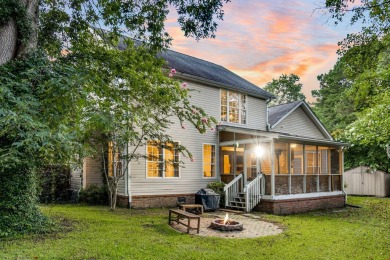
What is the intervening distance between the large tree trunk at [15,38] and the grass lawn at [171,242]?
4227 millimetres

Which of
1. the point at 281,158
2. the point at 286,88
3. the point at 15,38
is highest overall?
the point at 286,88

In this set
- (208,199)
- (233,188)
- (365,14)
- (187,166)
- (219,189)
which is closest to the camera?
(365,14)

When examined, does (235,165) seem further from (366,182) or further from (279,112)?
(366,182)

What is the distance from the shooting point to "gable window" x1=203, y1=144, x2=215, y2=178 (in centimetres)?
1477

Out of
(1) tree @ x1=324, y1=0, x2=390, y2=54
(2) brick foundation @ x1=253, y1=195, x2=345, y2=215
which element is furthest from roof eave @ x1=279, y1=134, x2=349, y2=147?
(1) tree @ x1=324, y1=0, x2=390, y2=54

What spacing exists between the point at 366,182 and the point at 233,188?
1227 cm

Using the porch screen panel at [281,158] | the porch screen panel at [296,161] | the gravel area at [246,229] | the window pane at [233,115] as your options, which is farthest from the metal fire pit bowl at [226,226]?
the porch screen panel at [296,161]

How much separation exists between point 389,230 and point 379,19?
611 centimetres

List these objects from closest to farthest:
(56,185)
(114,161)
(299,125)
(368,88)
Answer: (368,88), (114,161), (56,185), (299,125)

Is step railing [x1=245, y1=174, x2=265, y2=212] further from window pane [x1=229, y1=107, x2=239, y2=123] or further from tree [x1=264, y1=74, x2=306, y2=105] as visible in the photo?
tree [x1=264, y1=74, x2=306, y2=105]

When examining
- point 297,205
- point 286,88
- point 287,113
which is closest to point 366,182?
point 287,113

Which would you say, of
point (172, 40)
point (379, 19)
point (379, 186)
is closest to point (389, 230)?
point (379, 19)

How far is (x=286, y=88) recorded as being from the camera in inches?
1975

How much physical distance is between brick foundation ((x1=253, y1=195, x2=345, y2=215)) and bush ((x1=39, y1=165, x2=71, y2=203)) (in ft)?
28.7
